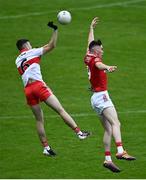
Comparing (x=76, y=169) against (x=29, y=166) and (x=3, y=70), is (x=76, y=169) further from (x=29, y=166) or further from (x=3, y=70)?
(x=3, y=70)

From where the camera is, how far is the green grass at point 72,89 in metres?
27.4

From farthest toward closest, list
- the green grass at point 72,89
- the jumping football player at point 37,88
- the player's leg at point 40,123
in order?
the green grass at point 72,89
the player's leg at point 40,123
the jumping football player at point 37,88

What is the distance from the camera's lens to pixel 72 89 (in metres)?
35.7

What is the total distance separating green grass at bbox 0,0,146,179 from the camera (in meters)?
27.4

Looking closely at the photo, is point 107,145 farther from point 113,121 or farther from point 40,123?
point 40,123

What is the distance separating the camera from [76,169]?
2688cm

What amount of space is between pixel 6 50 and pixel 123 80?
618cm

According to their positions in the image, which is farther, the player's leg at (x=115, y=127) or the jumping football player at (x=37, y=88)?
the jumping football player at (x=37, y=88)

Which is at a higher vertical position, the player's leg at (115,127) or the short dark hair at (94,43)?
the short dark hair at (94,43)

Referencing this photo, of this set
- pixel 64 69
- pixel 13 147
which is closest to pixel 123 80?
pixel 64 69

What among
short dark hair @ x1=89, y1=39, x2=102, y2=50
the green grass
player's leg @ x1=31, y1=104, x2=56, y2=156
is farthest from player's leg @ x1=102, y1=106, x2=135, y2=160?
player's leg @ x1=31, y1=104, x2=56, y2=156

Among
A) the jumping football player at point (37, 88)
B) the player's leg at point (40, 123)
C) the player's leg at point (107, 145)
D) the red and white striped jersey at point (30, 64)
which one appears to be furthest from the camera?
the player's leg at point (40, 123)

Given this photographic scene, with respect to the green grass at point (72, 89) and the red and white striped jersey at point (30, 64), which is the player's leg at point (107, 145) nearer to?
the green grass at point (72, 89)

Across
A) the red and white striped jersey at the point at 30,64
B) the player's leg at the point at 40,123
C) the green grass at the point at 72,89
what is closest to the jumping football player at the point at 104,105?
the green grass at the point at 72,89
